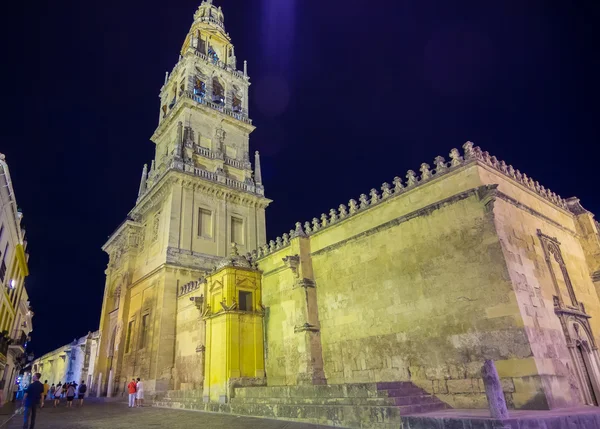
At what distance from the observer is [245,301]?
16.1m

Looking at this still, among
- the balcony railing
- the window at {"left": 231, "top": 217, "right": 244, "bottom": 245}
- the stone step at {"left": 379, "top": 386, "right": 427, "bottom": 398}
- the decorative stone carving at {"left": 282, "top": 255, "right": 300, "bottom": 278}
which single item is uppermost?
the balcony railing

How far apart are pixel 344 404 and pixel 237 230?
58.8ft

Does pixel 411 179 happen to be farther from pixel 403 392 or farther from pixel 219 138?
pixel 219 138

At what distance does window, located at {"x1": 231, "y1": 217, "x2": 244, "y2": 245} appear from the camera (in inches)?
1010

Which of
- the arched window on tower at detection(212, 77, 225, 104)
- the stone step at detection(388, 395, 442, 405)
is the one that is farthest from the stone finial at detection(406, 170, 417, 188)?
the arched window on tower at detection(212, 77, 225, 104)

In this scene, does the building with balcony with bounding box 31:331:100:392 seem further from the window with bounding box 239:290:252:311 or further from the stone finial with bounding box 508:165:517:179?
the stone finial with bounding box 508:165:517:179

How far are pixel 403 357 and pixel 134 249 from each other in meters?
21.5

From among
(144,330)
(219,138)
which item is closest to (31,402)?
(144,330)

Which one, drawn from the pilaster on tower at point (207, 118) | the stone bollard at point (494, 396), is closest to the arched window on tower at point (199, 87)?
the pilaster on tower at point (207, 118)

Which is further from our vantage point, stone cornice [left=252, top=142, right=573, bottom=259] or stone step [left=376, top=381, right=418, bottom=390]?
stone cornice [left=252, top=142, right=573, bottom=259]

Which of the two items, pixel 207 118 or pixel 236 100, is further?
pixel 236 100

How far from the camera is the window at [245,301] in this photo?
15.9 metres

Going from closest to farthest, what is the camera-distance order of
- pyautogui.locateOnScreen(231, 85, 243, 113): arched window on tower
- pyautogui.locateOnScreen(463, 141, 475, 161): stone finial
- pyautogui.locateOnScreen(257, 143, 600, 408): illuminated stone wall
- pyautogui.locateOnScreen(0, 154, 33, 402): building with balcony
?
1. pyautogui.locateOnScreen(257, 143, 600, 408): illuminated stone wall
2. pyautogui.locateOnScreen(463, 141, 475, 161): stone finial
3. pyautogui.locateOnScreen(0, 154, 33, 402): building with balcony
4. pyautogui.locateOnScreen(231, 85, 243, 113): arched window on tower

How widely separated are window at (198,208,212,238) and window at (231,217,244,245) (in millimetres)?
1788
